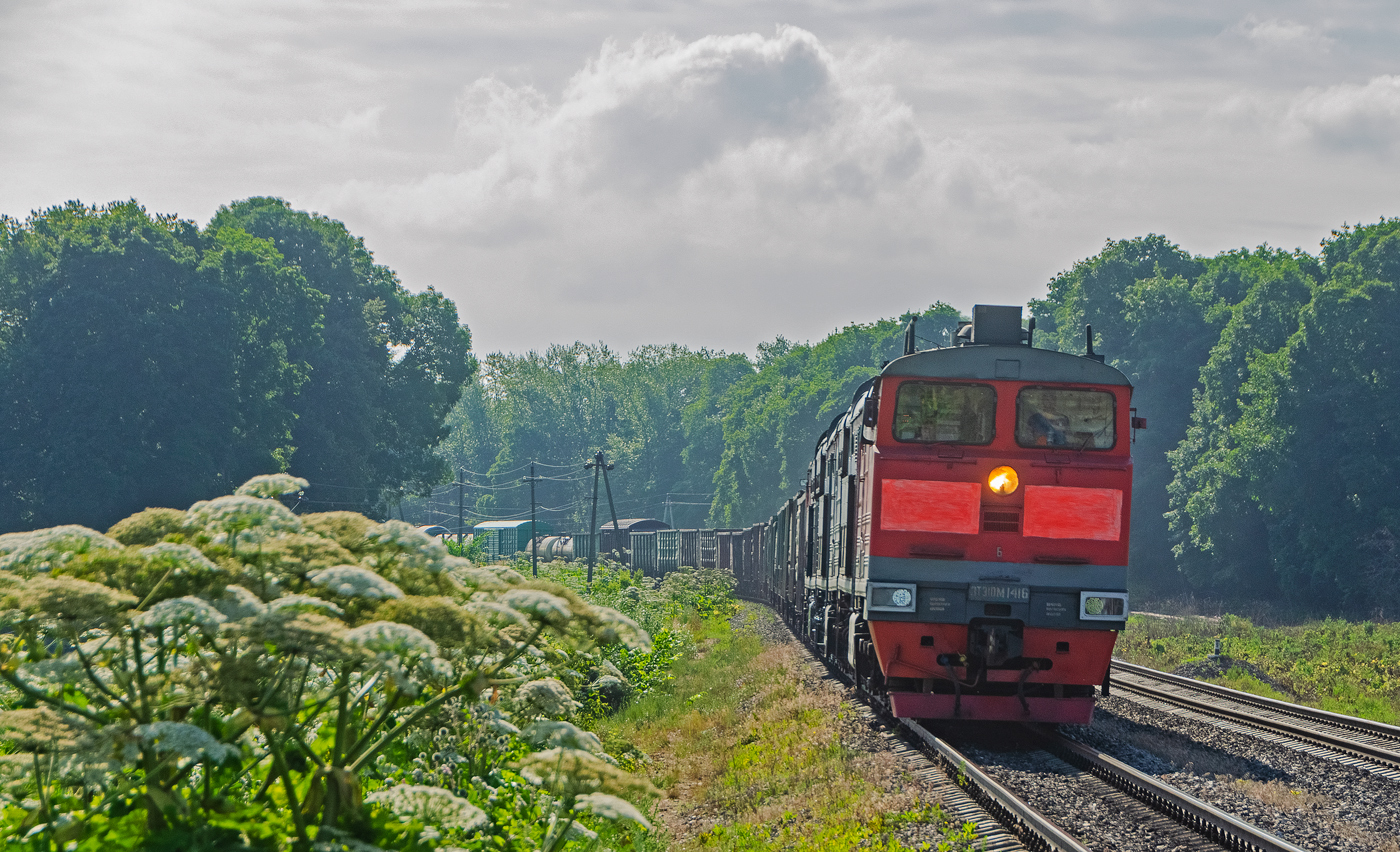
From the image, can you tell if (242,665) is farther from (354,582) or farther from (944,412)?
(944,412)

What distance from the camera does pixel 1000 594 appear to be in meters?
11.2

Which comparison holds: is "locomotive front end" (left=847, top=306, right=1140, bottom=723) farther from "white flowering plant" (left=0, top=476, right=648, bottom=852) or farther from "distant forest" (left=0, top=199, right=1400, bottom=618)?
"distant forest" (left=0, top=199, right=1400, bottom=618)

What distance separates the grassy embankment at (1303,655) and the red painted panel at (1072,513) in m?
6.42

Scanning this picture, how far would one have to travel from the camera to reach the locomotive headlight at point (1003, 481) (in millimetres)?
11477

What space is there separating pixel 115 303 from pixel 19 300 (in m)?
3.65

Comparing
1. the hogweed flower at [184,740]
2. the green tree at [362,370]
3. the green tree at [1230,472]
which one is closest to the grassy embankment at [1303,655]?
the green tree at [1230,472]

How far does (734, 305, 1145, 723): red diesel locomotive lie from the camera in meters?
11.3

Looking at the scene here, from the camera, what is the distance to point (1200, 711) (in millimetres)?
14633

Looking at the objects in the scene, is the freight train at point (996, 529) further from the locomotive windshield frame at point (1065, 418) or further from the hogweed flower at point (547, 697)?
the hogweed flower at point (547, 697)

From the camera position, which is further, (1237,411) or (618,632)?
(1237,411)

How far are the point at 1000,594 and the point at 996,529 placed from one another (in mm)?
641

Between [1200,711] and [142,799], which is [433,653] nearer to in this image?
[142,799]

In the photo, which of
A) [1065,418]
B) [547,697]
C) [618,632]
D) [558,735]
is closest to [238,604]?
[558,735]

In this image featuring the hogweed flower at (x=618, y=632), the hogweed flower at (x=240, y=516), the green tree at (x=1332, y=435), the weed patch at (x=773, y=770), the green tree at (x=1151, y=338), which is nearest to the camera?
the hogweed flower at (x=240, y=516)
